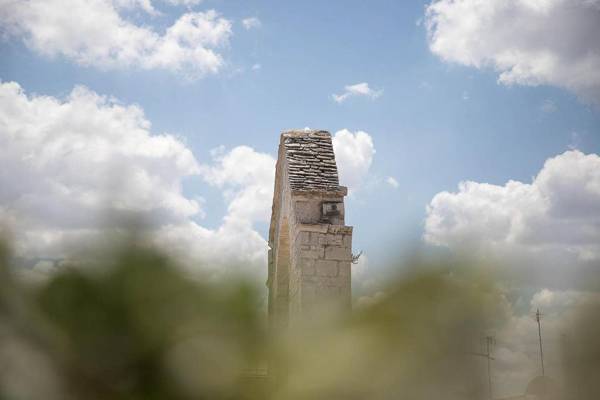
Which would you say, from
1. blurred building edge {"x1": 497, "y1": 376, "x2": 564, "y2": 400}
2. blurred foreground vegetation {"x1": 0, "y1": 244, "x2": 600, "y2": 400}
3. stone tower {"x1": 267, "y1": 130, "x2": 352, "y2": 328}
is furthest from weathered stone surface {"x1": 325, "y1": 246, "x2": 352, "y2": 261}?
blurred foreground vegetation {"x1": 0, "y1": 244, "x2": 600, "y2": 400}

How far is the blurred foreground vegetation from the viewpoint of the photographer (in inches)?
48.7

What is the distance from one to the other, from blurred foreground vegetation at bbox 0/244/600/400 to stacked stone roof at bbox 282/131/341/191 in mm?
5212

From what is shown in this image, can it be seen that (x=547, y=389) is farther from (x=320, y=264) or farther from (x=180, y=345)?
(x=320, y=264)

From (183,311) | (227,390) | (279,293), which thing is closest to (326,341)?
(227,390)

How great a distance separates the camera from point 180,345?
1.71m

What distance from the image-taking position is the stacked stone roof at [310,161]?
7145 mm

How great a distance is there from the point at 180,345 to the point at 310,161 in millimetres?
5937

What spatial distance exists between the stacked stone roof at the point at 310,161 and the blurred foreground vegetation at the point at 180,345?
17.1 feet

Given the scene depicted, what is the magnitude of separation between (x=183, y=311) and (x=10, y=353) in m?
0.70

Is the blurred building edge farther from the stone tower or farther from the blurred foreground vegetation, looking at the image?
the stone tower

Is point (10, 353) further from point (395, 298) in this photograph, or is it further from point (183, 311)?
point (395, 298)

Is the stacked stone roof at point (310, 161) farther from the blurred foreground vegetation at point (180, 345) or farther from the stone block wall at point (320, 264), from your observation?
the blurred foreground vegetation at point (180, 345)

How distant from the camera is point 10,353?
118 centimetres

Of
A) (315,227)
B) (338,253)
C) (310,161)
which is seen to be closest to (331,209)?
(315,227)
